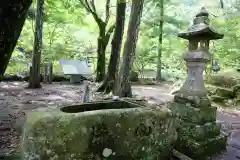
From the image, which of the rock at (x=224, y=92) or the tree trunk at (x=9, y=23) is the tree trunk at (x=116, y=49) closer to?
the rock at (x=224, y=92)

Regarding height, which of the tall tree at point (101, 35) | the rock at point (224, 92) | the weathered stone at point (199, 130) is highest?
the tall tree at point (101, 35)

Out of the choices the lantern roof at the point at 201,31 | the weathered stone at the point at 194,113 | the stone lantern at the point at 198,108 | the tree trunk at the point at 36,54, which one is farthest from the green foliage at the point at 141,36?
the weathered stone at the point at 194,113

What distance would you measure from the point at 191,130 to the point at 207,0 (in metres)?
12.7

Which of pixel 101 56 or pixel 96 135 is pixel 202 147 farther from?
pixel 101 56

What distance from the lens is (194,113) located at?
13.5 ft

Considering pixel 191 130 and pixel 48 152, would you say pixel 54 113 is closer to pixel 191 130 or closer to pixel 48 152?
pixel 48 152

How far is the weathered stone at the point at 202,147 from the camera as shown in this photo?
3.90 metres

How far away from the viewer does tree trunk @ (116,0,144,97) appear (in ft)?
24.8

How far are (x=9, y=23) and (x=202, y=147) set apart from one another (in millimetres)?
3527

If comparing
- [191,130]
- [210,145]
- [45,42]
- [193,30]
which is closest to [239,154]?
[210,145]

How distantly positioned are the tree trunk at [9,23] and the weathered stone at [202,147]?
3.23m

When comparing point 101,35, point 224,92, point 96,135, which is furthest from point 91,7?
point 96,135

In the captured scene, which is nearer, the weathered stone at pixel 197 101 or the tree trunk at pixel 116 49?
the weathered stone at pixel 197 101

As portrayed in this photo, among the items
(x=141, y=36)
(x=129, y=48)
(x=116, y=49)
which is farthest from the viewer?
(x=141, y=36)
